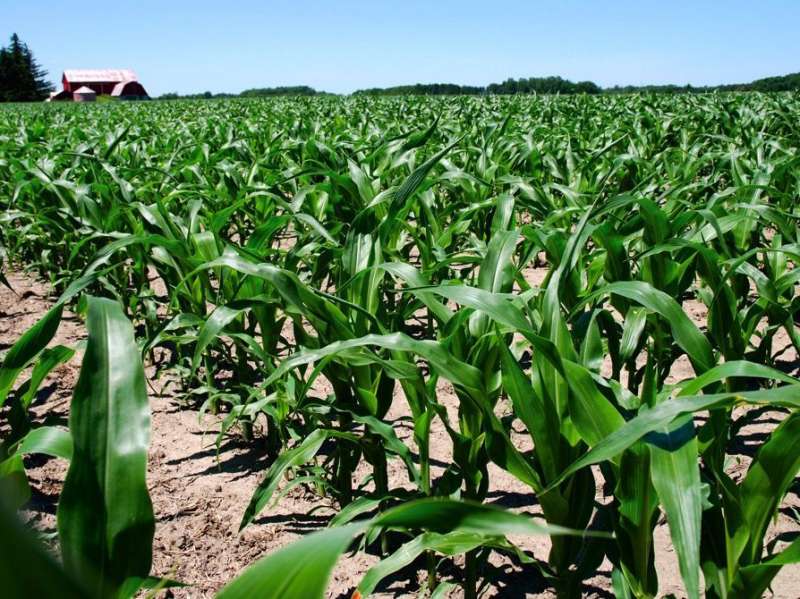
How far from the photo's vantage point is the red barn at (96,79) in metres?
65.6

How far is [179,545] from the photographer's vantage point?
1.91m

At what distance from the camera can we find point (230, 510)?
Result: 81.2 inches

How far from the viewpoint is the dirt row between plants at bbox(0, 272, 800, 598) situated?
175 centimetres

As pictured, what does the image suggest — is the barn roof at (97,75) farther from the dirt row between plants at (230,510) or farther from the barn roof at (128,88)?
the dirt row between plants at (230,510)

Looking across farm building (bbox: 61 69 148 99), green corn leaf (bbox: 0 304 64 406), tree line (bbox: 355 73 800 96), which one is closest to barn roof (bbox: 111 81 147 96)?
farm building (bbox: 61 69 148 99)

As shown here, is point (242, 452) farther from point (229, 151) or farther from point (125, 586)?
point (229, 151)

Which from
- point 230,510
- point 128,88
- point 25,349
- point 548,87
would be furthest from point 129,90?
point 25,349

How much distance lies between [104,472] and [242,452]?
1545mm

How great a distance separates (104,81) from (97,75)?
106cm

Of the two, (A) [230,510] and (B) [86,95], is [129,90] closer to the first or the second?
(B) [86,95]

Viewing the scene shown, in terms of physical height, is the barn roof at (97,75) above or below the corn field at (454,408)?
above

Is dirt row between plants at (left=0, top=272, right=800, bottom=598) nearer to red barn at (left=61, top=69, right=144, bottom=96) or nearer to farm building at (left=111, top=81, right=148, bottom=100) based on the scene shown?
farm building at (left=111, top=81, right=148, bottom=100)

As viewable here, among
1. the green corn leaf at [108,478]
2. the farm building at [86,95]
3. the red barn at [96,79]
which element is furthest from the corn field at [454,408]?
the red barn at [96,79]

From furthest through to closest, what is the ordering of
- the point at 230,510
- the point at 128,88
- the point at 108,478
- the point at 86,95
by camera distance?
the point at 128,88 → the point at 86,95 → the point at 230,510 → the point at 108,478
